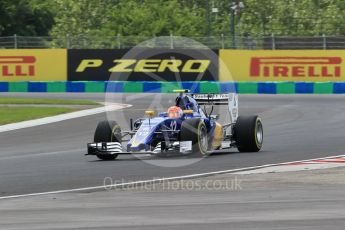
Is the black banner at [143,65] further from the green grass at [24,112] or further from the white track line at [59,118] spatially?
the green grass at [24,112]

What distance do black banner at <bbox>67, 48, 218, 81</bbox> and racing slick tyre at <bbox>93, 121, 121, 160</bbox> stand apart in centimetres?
2247

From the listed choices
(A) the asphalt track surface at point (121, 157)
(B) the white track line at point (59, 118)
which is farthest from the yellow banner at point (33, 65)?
(A) the asphalt track surface at point (121, 157)

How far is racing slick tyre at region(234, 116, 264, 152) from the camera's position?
16.3m

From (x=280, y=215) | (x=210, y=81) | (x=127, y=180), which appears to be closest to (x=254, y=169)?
(x=127, y=180)

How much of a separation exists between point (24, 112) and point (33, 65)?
41.8 feet

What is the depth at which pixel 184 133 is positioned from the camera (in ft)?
49.4

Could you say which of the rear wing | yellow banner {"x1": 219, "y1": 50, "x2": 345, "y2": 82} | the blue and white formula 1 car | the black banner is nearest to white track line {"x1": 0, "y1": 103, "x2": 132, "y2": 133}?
the rear wing

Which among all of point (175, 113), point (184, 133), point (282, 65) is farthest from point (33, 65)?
point (184, 133)

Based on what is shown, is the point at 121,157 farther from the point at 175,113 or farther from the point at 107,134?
the point at 175,113

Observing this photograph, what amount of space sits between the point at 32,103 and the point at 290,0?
38.3 meters

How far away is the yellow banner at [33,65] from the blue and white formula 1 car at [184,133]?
77.6 feet

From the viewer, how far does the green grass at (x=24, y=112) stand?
2544 centimetres

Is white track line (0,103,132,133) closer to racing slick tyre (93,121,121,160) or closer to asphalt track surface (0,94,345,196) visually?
asphalt track surface (0,94,345,196)

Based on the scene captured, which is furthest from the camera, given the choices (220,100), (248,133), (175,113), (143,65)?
(143,65)
